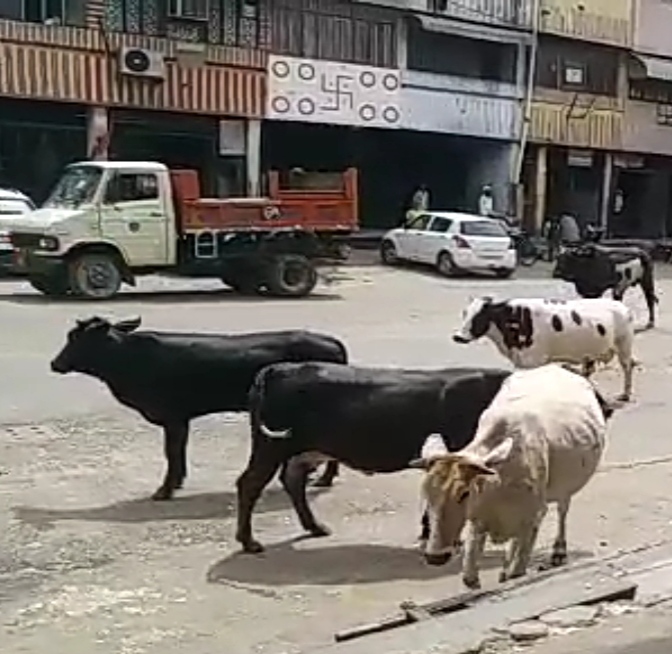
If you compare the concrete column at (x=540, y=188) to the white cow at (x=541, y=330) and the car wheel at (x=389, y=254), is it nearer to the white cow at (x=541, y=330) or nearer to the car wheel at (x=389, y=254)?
the car wheel at (x=389, y=254)

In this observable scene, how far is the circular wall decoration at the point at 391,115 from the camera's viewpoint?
113 feet

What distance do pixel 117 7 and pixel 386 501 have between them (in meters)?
22.6

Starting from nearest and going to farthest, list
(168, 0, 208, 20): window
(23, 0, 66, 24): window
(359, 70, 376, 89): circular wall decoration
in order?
(23, 0, 66, 24): window
(168, 0, 208, 20): window
(359, 70, 376, 89): circular wall decoration

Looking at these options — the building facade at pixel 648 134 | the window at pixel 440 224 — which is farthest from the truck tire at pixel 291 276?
the building facade at pixel 648 134

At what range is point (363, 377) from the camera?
8.14 metres

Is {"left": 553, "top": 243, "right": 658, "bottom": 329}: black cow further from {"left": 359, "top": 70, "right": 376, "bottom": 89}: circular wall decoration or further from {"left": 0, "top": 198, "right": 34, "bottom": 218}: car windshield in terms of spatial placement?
{"left": 359, "top": 70, "right": 376, "bottom": 89}: circular wall decoration

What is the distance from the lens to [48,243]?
21.2 meters

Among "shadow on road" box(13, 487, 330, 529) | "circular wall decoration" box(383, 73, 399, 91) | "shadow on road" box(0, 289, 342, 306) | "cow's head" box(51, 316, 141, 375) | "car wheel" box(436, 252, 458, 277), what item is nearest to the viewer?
"shadow on road" box(13, 487, 330, 529)

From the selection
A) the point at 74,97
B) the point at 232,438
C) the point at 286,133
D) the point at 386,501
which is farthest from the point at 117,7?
the point at 386,501

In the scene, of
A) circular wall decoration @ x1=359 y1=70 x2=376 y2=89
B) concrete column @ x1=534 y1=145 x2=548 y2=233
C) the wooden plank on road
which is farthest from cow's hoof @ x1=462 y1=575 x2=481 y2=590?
concrete column @ x1=534 y1=145 x2=548 y2=233

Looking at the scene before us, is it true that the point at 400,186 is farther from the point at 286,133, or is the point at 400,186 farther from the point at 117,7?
the point at 117,7

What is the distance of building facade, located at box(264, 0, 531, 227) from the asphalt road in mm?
19520

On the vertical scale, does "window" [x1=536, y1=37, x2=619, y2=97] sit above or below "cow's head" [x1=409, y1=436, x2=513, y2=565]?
above

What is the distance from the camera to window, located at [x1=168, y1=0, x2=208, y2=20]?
30328 millimetres
